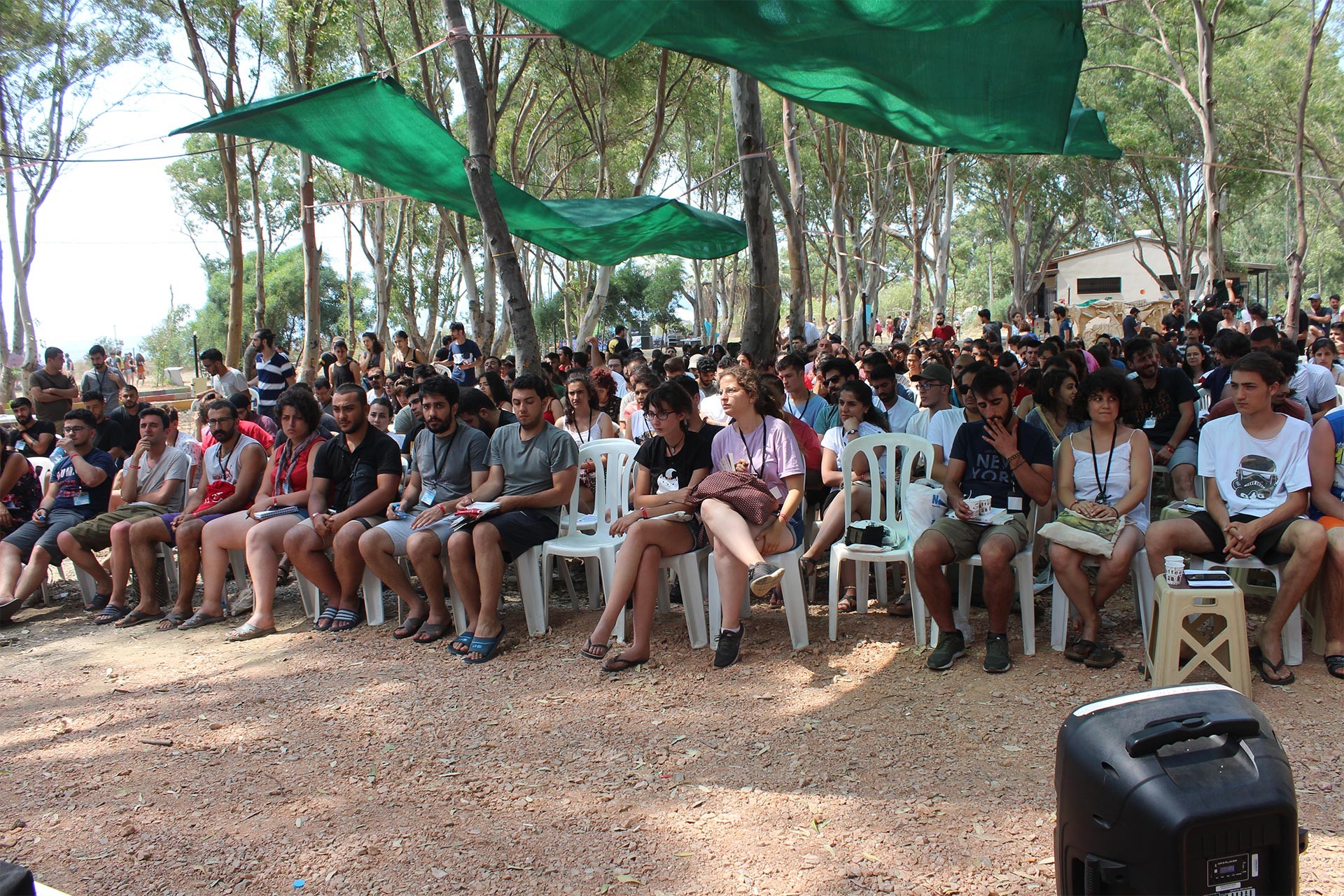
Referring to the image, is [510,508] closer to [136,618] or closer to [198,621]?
[198,621]

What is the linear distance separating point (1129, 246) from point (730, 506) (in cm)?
4026

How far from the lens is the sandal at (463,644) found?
494 centimetres

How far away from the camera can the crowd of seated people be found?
423cm

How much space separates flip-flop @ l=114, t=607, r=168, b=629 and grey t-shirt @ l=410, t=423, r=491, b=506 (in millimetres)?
1983

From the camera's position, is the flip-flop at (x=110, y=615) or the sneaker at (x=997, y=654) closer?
the sneaker at (x=997, y=654)

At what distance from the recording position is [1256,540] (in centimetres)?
410

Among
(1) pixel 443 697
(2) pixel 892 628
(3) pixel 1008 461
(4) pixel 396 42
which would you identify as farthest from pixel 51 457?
(4) pixel 396 42

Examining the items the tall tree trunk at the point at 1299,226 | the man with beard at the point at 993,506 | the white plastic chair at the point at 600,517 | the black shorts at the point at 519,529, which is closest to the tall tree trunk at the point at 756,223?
the white plastic chair at the point at 600,517

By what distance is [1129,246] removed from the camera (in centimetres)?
3950

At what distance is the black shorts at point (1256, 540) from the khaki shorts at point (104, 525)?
19.4 ft

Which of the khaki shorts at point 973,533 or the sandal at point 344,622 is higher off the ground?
the khaki shorts at point 973,533

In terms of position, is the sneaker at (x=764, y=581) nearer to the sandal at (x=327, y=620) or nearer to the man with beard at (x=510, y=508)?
the man with beard at (x=510, y=508)

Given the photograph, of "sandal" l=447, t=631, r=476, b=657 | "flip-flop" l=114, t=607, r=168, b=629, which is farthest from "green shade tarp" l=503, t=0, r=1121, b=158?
"flip-flop" l=114, t=607, r=168, b=629

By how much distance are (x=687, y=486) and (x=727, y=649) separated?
88 cm
